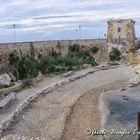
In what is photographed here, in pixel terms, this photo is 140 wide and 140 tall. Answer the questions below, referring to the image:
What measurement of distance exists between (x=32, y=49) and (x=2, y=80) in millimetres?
15195

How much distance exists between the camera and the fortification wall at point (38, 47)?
40906 millimetres

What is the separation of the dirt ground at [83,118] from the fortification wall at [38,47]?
49.8 ft

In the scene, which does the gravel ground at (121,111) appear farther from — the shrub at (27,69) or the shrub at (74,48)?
the shrub at (74,48)

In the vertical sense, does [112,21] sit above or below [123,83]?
above

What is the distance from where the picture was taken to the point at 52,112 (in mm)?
20406

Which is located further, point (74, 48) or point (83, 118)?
point (74, 48)

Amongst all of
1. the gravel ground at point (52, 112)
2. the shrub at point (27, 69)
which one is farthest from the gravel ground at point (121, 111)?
the shrub at point (27, 69)

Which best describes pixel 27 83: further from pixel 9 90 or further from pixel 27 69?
pixel 27 69

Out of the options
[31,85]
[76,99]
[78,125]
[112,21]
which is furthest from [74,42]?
[78,125]

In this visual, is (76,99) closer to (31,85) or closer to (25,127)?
(31,85)

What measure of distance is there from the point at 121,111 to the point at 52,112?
364 centimetres

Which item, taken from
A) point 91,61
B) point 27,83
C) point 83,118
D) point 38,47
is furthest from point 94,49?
point 83,118

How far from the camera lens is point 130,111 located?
22328 millimetres

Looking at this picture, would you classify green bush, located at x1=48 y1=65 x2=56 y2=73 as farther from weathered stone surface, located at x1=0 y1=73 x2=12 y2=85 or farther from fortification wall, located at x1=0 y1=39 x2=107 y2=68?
weathered stone surface, located at x1=0 y1=73 x2=12 y2=85
